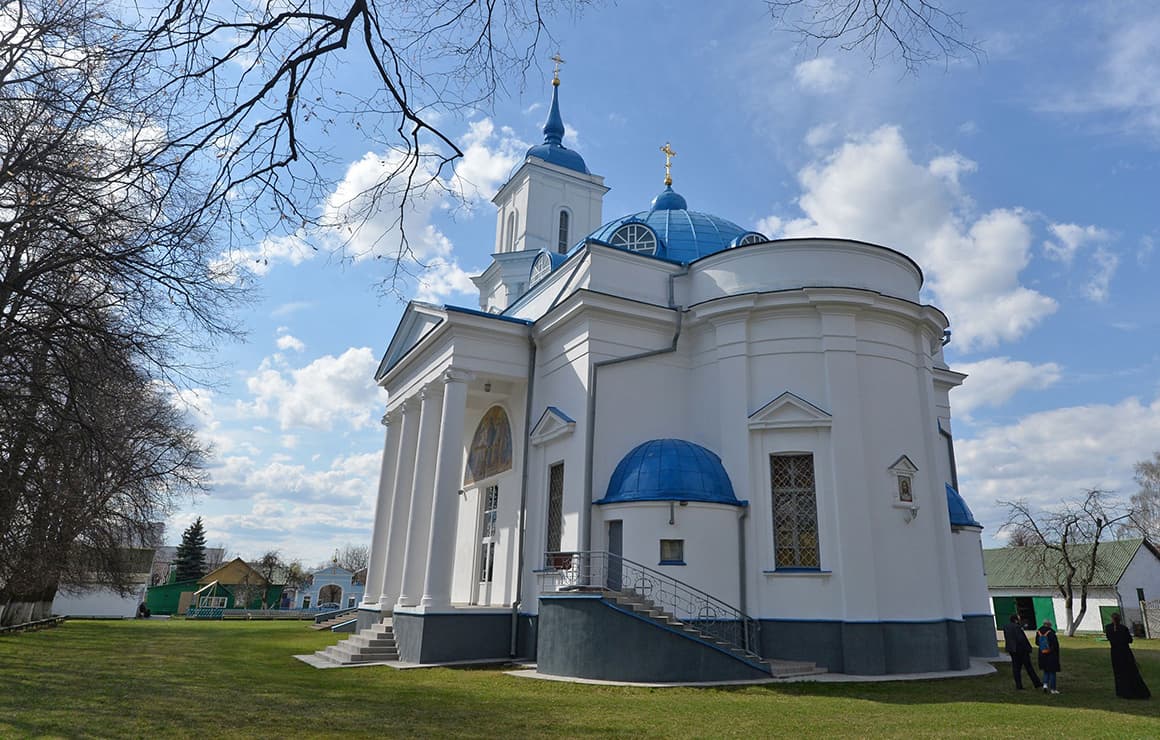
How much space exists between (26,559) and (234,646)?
8.99 m

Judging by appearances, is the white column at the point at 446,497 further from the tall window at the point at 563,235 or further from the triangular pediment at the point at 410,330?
the tall window at the point at 563,235

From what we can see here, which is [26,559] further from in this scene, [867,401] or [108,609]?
[108,609]

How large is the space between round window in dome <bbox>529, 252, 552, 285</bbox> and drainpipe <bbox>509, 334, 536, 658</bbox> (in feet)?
13.1

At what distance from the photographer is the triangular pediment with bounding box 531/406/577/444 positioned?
16.8 metres

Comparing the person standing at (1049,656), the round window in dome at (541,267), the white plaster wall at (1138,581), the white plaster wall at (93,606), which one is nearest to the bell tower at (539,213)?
the round window in dome at (541,267)

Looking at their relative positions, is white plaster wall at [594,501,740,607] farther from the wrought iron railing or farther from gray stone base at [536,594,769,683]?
gray stone base at [536,594,769,683]

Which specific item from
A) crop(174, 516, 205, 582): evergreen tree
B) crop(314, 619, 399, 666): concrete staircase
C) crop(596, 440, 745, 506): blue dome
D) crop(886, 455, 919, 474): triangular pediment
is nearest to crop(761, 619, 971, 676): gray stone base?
crop(596, 440, 745, 506): blue dome

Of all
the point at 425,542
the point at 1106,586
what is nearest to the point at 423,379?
the point at 425,542

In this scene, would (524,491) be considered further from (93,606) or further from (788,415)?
(93,606)

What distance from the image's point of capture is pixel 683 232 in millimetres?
21281

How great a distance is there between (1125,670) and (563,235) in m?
21.9

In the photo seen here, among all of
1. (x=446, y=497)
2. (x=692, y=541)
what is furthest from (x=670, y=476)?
(x=446, y=497)

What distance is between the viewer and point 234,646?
21.7 m

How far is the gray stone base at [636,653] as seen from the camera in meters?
13.0
